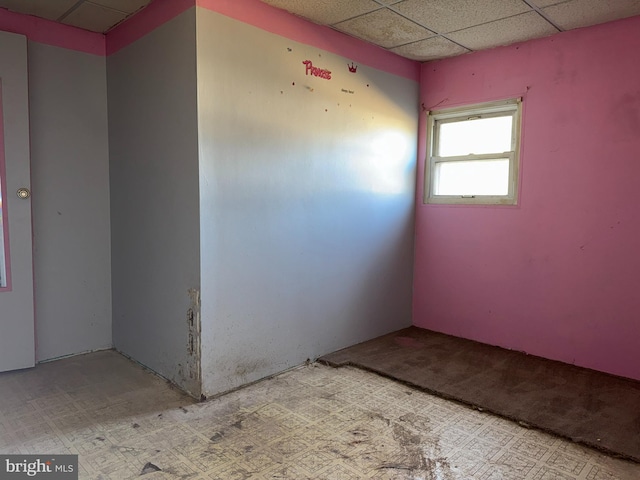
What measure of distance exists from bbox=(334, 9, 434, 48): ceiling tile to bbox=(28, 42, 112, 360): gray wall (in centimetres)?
212

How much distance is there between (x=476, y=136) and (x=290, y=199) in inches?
78.8

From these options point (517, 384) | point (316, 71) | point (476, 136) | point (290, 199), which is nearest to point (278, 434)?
point (290, 199)

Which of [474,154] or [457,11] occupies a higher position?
[457,11]

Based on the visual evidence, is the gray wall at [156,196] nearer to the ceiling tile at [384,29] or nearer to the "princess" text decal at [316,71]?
the "princess" text decal at [316,71]

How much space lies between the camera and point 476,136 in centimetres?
415

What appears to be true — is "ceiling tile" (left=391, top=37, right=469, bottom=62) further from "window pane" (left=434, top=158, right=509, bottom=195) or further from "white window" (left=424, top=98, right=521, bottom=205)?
"window pane" (left=434, top=158, right=509, bottom=195)

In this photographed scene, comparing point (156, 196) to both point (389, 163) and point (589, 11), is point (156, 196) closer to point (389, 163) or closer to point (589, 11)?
point (389, 163)

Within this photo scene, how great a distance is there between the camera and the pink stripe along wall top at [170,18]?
9.66 ft

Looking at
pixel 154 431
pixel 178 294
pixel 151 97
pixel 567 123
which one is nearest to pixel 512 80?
pixel 567 123

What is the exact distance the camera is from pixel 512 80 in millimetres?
3809

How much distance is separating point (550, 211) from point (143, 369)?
3.52 metres

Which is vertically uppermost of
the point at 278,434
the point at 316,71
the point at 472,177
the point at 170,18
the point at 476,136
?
the point at 170,18

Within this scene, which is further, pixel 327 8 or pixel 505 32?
pixel 505 32

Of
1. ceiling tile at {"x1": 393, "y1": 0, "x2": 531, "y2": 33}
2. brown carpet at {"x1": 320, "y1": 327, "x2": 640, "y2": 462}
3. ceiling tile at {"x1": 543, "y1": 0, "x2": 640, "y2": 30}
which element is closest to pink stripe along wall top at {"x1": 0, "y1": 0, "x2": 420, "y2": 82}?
ceiling tile at {"x1": 393, "y1": 0, "x2": 531, "y2": 33}
